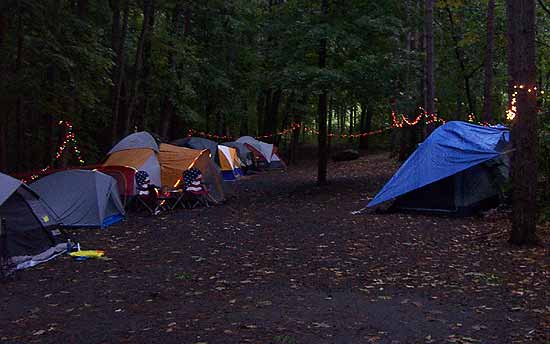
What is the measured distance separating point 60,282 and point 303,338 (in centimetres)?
388

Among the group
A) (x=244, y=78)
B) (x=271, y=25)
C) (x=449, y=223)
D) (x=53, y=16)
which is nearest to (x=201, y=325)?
(x=449, y=223)

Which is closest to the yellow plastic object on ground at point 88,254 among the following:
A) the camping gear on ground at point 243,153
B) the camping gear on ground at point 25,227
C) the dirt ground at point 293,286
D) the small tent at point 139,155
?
the dirt ground at point 293,286

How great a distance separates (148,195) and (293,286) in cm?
752

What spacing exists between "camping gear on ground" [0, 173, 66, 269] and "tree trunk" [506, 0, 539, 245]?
7.16 meters

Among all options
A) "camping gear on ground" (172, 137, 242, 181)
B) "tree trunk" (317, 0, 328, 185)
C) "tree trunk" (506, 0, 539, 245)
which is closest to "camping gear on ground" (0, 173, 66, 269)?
"tree trunk" (506, 0, 539, 245)

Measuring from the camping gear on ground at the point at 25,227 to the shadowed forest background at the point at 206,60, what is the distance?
5.06m

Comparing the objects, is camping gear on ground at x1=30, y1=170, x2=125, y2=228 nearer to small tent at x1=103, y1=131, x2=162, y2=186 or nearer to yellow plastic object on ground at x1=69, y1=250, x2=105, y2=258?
small tent at x1=103, y1=131, x2=162, y2=186

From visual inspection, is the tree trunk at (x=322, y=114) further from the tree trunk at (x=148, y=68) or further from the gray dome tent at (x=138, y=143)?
the tree trunk at (x=148, y=68)

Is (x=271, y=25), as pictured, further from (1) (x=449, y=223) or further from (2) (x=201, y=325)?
(2) (x=201, y=325)

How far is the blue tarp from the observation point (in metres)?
11.5

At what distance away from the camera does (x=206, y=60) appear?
24422 mm

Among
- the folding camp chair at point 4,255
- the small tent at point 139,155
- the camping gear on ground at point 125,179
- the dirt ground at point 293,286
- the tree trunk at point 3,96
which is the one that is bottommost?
the dirt ground at point 293,286

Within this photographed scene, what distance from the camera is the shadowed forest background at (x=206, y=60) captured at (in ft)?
46.5

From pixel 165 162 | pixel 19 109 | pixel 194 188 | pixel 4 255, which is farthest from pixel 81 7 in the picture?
pixel 4 255
